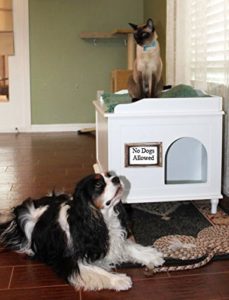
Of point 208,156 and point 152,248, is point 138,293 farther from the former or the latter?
point 208,156

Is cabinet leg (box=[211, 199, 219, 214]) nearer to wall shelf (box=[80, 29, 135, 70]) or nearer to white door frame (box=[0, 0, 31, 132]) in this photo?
wall shelf (box=[80, 29, 135, 70])

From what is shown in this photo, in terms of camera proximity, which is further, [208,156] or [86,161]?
[86,161]

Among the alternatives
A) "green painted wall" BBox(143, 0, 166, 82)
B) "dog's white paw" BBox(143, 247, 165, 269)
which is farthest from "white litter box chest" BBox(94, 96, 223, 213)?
"green painted wall" BBox(143, 0, 166, 82)

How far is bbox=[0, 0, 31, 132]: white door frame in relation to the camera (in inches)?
219

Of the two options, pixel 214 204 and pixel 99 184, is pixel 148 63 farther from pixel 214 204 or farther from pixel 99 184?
pixel 99 184

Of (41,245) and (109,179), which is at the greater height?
(109,179)

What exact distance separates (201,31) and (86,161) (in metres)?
1.51

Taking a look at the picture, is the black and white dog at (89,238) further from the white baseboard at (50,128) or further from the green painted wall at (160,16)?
the white baseboard at (50,128)

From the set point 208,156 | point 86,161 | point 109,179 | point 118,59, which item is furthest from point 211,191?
point 118,59

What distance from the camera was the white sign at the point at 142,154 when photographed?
2510mm

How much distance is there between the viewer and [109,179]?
Result: 1788 millimetres

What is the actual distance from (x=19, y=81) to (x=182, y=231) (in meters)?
3.83

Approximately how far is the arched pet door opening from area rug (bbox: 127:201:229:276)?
6.8 inches

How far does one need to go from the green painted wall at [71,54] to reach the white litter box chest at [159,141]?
327cm
